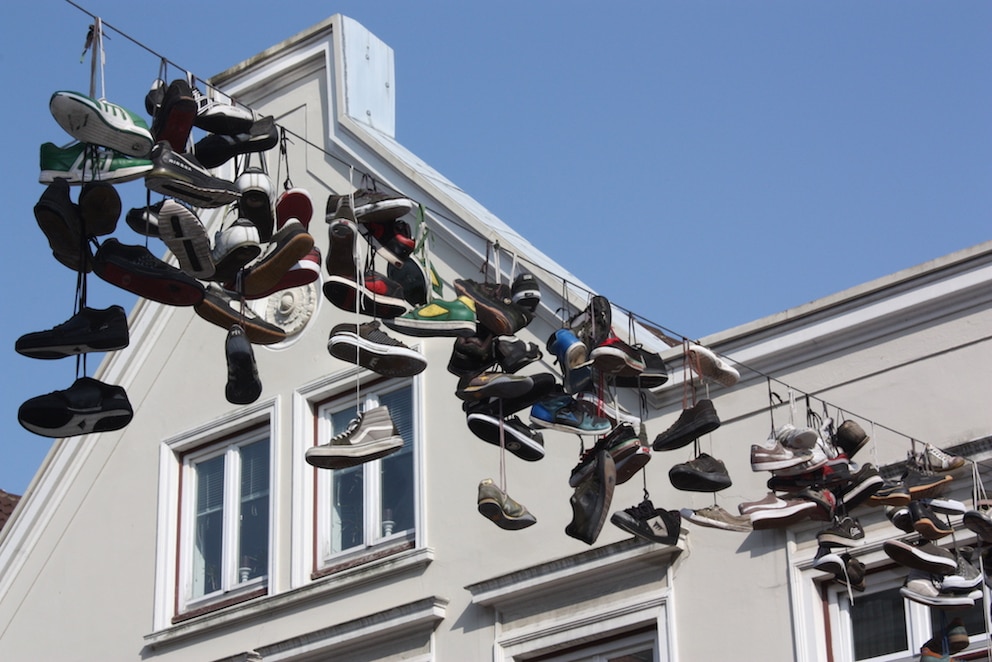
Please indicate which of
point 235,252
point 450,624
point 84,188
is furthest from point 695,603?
point 84,188

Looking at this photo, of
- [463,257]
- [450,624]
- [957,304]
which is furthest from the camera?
[463,257]

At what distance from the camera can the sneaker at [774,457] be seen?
10.4 m

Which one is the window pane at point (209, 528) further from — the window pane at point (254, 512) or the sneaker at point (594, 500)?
the sneaker at point (594, 500)

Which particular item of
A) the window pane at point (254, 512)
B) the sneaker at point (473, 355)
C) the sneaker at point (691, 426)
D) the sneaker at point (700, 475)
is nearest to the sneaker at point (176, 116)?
the sneaker at point (473, 355)

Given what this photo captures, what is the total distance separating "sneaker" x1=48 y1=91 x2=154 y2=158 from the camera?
8.19 metres

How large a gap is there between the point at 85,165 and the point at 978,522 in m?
4.94

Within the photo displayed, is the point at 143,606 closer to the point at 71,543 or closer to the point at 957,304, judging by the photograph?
the point at 71,543

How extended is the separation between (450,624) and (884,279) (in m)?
3.62

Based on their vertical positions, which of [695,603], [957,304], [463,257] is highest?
[463,257]

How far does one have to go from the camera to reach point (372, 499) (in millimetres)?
13594

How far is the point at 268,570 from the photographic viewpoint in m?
13.9

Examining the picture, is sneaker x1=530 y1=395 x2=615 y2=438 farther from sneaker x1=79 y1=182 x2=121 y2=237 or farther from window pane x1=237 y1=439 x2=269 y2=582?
window pane x1=237 y1=439 x2=269 y2=582

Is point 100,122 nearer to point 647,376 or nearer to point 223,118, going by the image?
point 223,118

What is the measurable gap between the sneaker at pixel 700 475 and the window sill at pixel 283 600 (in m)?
3.09
